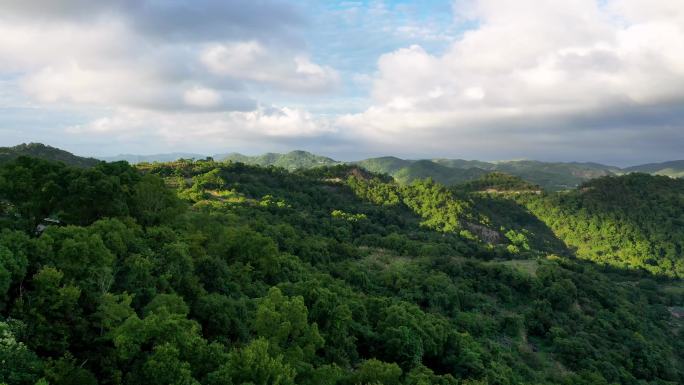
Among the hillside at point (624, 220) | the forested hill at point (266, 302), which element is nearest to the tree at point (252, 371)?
the forested hill at point (266, 302)

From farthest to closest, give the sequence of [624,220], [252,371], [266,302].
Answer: [624,220], [266,302], [252,371]

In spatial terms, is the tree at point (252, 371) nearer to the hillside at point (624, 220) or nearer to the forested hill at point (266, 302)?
the forested hill at point (266, 302)

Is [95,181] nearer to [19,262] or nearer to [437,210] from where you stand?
[19,262]

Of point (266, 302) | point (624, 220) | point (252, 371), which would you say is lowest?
point (624, 220)

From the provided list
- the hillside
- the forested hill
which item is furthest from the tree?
the hillside

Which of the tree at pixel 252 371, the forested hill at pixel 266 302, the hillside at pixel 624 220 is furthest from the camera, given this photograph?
the hillside at pixel 624 220

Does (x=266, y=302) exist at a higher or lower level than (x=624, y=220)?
higher

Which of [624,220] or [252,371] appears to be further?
[624,220]

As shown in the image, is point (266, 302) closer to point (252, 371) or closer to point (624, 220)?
point (252, 371)

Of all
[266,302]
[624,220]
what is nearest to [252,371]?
[266,302]

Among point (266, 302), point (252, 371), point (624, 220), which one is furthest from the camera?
point (624, 220)
